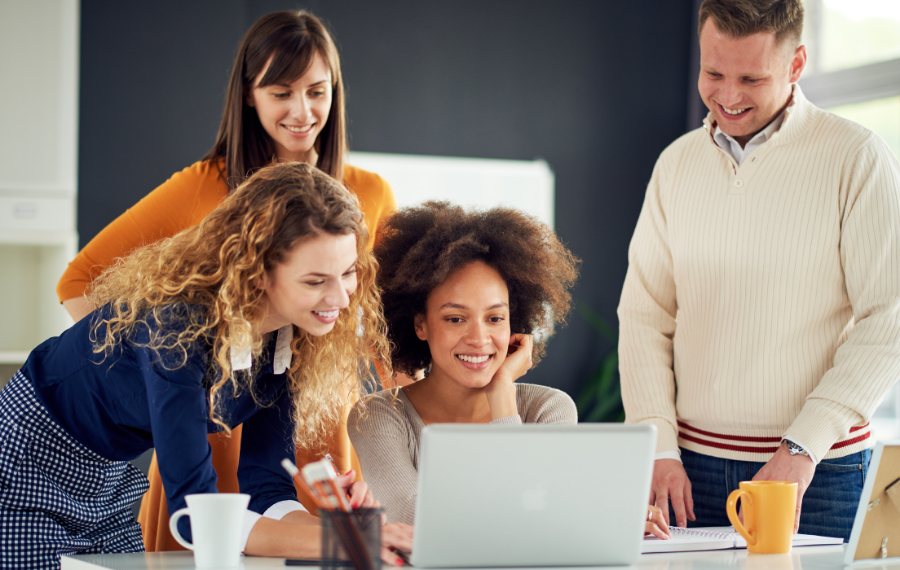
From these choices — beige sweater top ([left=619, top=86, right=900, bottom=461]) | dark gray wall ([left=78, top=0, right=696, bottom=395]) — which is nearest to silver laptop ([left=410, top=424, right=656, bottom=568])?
beige sweater top ([left=619, top=86, right=900, bottom=461])

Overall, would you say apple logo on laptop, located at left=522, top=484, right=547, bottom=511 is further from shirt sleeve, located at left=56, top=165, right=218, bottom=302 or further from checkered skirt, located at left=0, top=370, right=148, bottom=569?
shirt sleeve, located at left=56, top=165, right=218, bottom=302

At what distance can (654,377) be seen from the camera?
1.89 metres

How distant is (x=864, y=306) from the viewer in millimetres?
1650

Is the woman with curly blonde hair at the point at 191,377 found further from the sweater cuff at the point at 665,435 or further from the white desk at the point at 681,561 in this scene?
the sweater cuff at the point at 665,435

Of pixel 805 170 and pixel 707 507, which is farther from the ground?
pixel 805 170

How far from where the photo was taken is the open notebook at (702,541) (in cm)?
131

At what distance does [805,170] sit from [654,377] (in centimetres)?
54

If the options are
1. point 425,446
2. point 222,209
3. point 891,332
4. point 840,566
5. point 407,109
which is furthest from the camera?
point 407,109

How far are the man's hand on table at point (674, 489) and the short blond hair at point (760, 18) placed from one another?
0.88 meters

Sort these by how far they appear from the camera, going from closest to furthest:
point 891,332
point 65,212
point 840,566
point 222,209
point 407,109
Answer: point 840,566 < point 222,209 < point 891,332 < point 65,212 < point 407,109

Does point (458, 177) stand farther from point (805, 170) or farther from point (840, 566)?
point (840, 566)

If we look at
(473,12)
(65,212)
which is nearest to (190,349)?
(65,212)

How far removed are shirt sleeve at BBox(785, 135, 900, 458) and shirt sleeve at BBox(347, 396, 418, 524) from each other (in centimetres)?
72

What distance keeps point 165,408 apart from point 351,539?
39 centimetres
